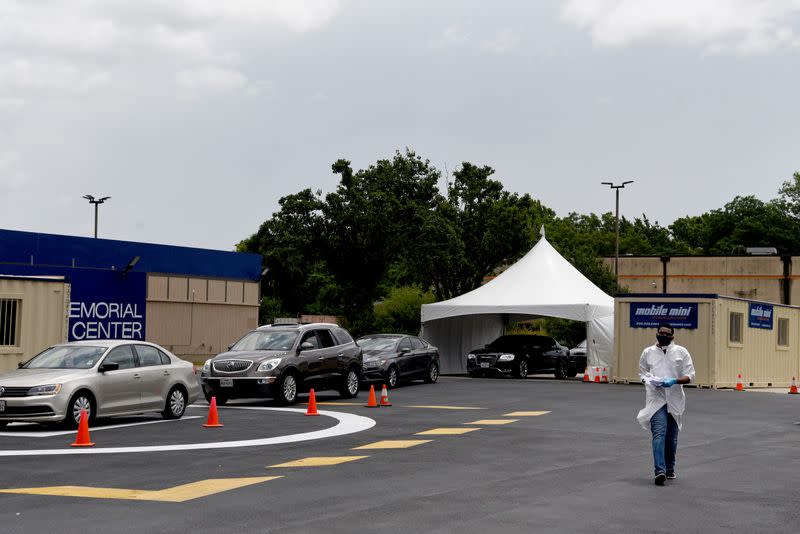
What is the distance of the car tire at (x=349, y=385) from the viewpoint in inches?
989

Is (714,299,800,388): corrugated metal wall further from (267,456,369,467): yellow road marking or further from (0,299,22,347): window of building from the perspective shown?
(267,456,369,467): yellow road marking

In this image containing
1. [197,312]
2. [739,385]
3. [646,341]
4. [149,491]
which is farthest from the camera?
[197,312]

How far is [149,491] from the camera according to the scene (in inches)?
422

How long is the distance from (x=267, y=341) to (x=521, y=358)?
15.3 metres

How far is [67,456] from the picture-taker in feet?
45.3

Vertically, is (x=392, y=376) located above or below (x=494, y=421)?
above

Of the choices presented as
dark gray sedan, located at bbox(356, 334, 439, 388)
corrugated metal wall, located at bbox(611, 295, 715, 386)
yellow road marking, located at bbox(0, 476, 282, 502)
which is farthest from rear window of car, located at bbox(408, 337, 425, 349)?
yellow road marking, located at bbox(0, 476, 282, 502)

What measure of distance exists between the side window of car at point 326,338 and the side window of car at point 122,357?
6456mm

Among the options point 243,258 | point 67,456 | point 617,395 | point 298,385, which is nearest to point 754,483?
point 67,456

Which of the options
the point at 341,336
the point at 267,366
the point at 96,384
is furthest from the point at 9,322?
the point at 341,336

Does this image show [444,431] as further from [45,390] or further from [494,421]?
[45,390]

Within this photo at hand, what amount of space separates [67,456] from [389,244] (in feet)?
114

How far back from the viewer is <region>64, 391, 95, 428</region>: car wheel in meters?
17.2

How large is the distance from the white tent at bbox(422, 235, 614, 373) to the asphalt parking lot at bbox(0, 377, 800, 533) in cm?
1513
